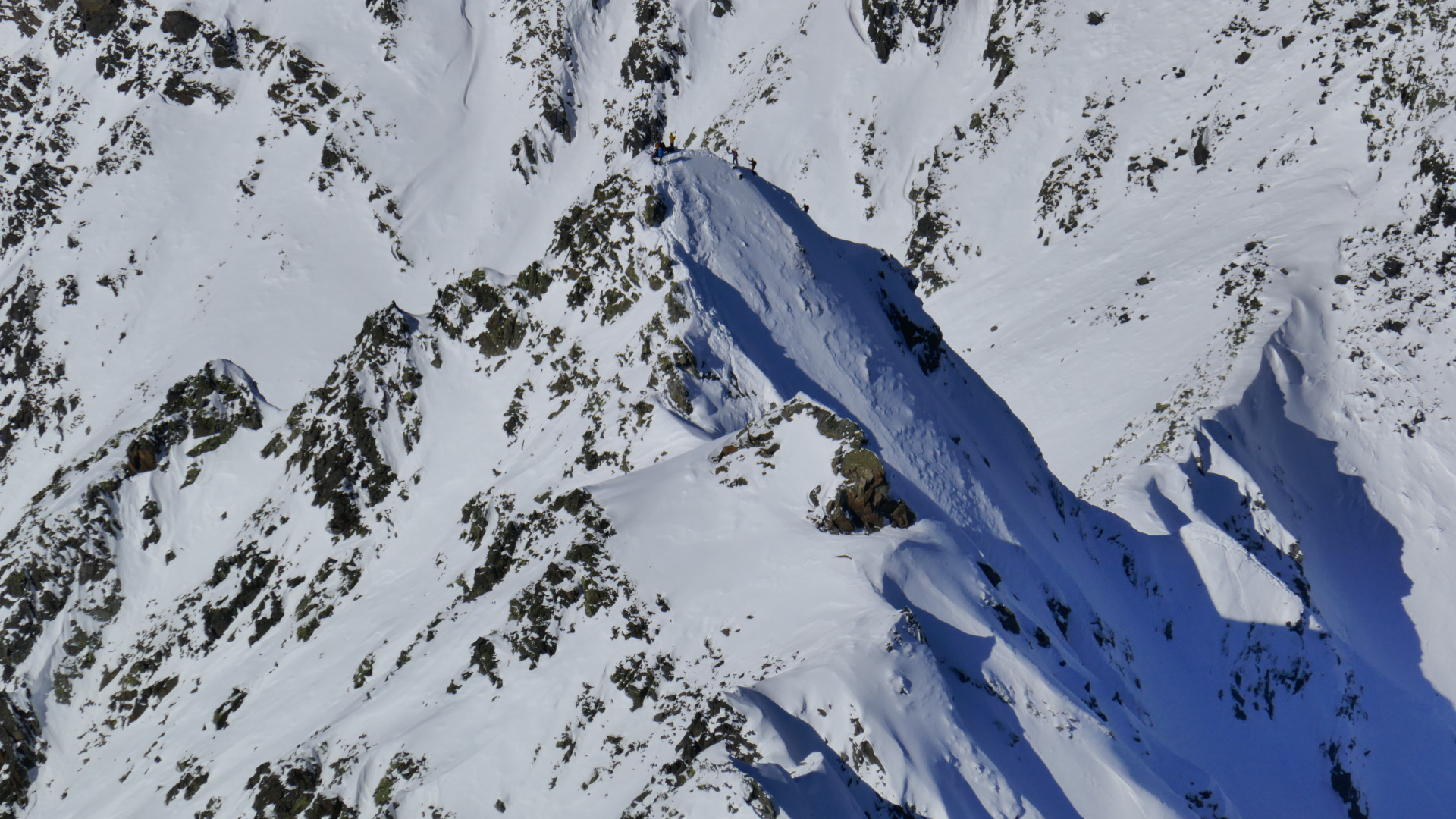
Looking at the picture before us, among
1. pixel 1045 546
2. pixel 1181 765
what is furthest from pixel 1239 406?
pixel 1181 765

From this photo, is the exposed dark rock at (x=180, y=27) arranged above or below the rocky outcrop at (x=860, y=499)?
above

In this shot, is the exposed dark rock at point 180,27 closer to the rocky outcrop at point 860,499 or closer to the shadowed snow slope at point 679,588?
the shadowed snow slope at point 679,588

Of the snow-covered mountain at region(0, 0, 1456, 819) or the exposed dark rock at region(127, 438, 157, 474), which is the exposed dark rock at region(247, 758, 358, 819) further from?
the exposed dark rock at region(127, 438, 157, 474)

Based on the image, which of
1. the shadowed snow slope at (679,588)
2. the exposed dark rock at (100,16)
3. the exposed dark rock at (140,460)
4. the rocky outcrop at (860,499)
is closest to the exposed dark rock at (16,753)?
the shadowed snow slope at (679,588)

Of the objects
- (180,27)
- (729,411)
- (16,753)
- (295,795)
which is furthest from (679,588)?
(180,27)

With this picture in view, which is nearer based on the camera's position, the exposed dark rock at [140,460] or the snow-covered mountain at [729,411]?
the snow-covered mountain at [729,411]

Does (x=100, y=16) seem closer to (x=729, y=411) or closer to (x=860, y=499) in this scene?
(x=729, y=411)

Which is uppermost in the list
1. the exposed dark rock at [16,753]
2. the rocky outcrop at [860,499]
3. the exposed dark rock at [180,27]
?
the exposed dark rock at [180,27]
